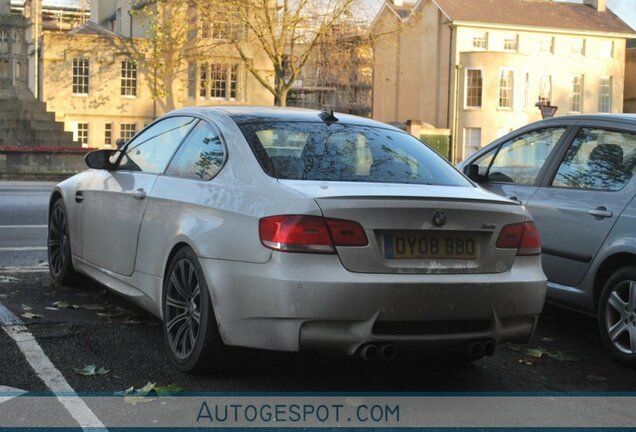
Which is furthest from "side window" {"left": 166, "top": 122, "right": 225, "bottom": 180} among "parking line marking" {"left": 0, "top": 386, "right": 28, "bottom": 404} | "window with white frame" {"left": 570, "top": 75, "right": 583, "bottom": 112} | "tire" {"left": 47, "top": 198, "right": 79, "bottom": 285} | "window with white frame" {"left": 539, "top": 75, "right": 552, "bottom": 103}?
"window with white frame" {"left": 570, "top": 75, "right": 583, "bottom": 112}

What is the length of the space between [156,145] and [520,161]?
294cm

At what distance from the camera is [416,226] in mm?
4449

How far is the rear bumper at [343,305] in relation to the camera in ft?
14.0

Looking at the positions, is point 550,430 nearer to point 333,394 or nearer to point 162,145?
point 333,394

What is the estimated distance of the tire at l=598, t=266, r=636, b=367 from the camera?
559 cm

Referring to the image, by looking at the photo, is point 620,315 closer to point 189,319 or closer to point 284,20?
point 189,319

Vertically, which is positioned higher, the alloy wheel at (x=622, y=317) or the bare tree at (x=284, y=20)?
the bare tree at (x=284, y=20)

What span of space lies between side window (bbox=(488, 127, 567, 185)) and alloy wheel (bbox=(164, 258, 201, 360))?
10.2 feet

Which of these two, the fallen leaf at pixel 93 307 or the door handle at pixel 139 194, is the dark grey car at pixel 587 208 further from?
the fallen leaf at pixel 93 307

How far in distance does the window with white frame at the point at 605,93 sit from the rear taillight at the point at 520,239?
188ft

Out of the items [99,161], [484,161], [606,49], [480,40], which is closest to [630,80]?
[606,49]

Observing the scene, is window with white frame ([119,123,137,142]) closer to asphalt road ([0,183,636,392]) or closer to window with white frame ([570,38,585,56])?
window with white frame ([570,38,585,56])

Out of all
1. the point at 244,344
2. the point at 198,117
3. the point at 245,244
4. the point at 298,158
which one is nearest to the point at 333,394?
the point at 244,344

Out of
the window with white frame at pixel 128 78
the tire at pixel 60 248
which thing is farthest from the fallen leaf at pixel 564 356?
the window with white frame at pixel 128 78
